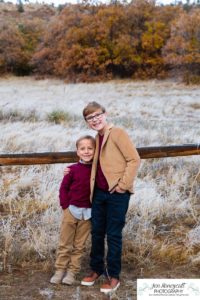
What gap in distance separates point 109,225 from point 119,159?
0.52 metres

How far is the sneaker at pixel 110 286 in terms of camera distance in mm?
3521

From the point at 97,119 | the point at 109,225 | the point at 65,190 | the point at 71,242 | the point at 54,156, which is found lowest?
the point at 71,242

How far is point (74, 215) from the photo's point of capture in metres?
3.60

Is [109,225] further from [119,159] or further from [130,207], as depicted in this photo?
[130,207]

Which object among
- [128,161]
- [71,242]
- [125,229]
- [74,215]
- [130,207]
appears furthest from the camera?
[130,207]

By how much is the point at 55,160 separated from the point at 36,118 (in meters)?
7.78

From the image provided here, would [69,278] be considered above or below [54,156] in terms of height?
below

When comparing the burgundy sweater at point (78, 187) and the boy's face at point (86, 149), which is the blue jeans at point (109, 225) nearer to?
the burgundy sweater at point (78, 187)

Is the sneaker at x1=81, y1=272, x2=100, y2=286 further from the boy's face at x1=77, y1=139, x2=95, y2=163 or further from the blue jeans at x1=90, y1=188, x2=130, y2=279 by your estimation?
the boy's face at x1=77, y1=139, x2=95, y2=163

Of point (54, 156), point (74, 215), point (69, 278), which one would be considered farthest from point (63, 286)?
point (54, 156)

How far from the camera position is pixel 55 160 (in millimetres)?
4281

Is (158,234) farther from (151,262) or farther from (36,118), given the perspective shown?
(36,118)

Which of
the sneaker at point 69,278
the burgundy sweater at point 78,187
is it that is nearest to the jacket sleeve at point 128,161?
the burgundy sweater at point 78,187

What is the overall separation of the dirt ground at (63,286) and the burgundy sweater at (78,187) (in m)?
0.65
